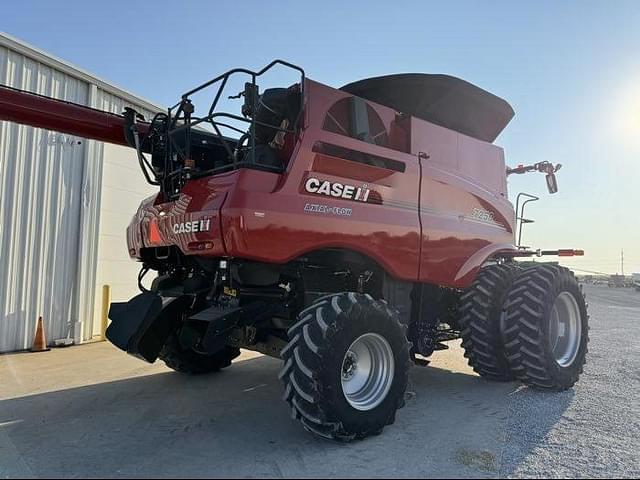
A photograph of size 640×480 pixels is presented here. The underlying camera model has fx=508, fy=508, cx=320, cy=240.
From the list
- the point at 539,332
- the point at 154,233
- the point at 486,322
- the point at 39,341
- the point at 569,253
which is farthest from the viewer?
the point at 39,341

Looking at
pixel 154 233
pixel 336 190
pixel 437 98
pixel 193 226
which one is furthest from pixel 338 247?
pixel 437 98

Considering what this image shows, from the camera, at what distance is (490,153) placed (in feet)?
21.2

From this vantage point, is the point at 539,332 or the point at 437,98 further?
the point at 437,98

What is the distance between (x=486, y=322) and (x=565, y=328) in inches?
54.5

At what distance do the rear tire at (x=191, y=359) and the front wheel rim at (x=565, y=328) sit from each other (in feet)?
13.0

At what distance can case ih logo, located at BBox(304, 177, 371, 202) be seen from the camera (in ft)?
13.7

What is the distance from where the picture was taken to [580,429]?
433 centimetres

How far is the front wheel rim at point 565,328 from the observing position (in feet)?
20.2

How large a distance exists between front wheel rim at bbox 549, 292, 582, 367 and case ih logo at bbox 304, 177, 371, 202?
311cm

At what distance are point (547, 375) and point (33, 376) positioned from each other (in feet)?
19.7

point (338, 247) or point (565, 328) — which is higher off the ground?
point (338, 247)

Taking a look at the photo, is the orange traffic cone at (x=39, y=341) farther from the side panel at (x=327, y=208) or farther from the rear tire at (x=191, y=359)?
the side panel at (x=327, y=208)

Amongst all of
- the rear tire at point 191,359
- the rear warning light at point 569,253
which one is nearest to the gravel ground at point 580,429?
the rear warning light at point 569,253

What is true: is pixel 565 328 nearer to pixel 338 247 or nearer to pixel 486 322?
pixel 486 322
